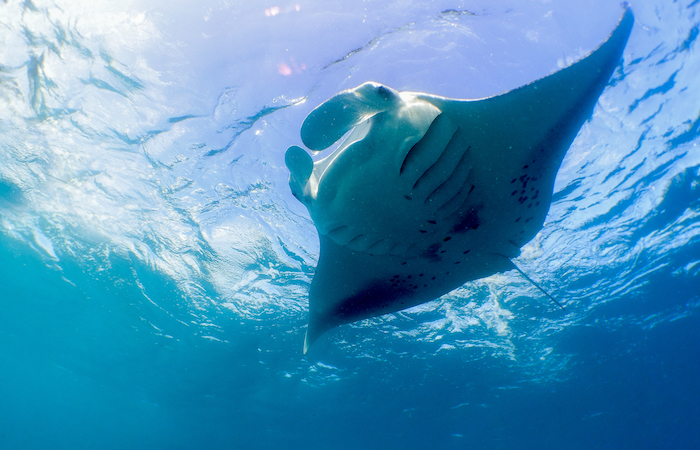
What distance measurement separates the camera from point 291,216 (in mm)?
7707

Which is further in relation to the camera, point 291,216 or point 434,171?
point 291,216

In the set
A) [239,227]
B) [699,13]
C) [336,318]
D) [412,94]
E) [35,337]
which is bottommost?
[336,318]

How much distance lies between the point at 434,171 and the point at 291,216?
17.7 feet

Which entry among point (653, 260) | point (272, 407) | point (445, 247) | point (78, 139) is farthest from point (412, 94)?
point (272, 407)

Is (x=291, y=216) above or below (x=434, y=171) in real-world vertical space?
above

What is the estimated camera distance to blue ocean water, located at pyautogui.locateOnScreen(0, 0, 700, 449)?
4.64 metres

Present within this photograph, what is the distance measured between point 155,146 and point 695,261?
15.6 metres

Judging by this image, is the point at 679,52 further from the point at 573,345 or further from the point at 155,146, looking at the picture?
the point at 573,345

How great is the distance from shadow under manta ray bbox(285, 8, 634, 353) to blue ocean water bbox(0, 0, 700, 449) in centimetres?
244

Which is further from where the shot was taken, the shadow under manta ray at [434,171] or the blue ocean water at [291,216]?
the blue ocean water at [291,216]

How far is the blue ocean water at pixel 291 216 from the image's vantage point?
15.2 ft

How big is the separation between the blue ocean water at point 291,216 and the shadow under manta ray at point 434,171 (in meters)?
2.44

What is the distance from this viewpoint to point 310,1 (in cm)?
430

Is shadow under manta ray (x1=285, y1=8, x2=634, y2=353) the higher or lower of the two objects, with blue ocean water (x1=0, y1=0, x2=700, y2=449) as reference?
lower
